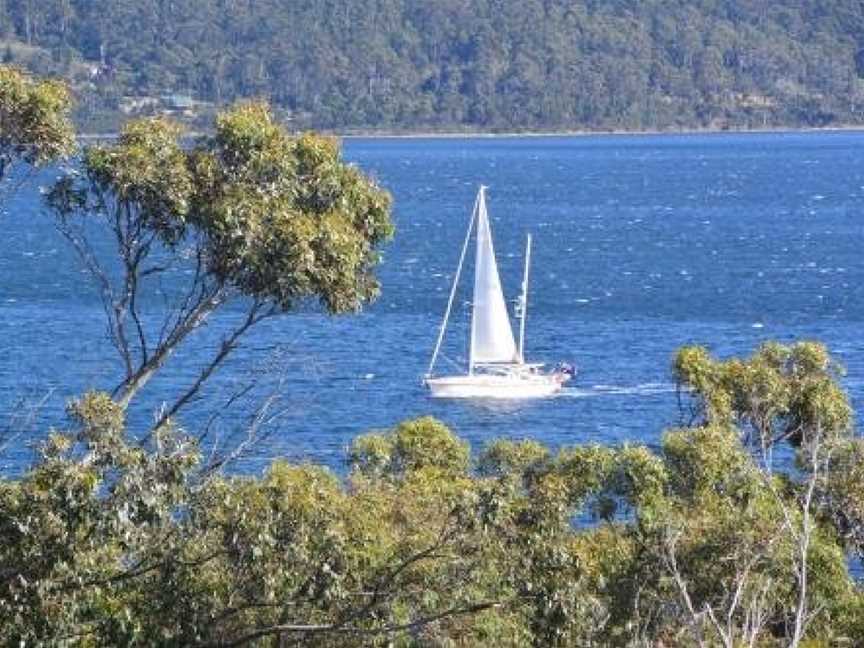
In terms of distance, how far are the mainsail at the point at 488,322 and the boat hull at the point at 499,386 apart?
2.79 meters

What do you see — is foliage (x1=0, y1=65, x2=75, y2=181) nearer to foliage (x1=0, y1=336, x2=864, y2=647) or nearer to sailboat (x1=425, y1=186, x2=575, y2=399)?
foliage (x1=0, y1=336, x2=864, y2=647)

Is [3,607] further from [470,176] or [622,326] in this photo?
[470,176]

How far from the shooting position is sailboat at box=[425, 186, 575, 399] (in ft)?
165

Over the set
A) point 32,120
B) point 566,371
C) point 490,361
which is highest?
point 32,120

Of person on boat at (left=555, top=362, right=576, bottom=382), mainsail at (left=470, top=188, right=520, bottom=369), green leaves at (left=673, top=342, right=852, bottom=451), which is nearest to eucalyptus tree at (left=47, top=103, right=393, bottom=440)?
green leaves at (left=673, top=342, right=852, bottom=451)

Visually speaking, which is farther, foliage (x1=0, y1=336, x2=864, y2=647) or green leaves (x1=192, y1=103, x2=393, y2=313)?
green leaves (x1=192, y1=103, x2=393, y2=313)

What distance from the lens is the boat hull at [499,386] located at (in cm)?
5009

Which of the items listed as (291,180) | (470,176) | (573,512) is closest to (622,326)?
(573,512)

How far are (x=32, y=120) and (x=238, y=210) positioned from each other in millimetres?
1687

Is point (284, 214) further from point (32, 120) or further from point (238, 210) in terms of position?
point (32, 120)

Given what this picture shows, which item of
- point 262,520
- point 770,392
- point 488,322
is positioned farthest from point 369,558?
point 488,322

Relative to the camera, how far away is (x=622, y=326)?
62000 millimetres

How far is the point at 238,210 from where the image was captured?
509 inches

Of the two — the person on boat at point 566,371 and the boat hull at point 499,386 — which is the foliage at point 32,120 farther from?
the person on boat at point 566,371
